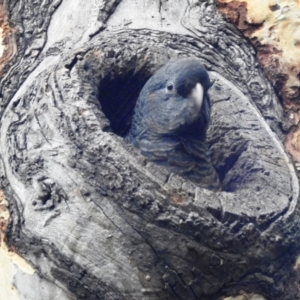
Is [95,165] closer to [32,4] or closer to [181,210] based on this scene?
[181,210]

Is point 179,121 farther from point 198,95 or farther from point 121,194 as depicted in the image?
point 121,194

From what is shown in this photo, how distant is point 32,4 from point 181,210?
1055mm

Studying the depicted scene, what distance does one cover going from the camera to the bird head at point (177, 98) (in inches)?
80.7

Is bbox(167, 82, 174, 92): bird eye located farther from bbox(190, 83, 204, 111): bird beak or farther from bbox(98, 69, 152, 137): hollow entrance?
bbox(98, 69, 152, 137): hollow entrance

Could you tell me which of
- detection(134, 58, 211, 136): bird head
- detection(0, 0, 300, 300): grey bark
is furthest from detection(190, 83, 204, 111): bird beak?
detection(0, 0, 300, 300): grey bark

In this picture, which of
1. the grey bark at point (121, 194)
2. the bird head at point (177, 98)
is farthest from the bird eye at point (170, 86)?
the grey bark at point (121, 194)

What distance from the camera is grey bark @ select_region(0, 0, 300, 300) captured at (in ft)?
5.95

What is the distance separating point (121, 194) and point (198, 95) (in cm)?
42

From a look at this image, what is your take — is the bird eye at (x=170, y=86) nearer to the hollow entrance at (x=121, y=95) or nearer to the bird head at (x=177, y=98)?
the bird head at (x=177, y=98)

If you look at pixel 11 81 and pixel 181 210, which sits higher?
pixel 11 81

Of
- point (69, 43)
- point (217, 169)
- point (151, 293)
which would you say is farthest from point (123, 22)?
point (151, 293)

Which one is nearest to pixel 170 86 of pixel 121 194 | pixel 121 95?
pixel 121 95

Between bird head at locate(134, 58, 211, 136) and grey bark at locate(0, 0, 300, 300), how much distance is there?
13 cm

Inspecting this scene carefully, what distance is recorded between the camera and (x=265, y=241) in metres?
1.90
